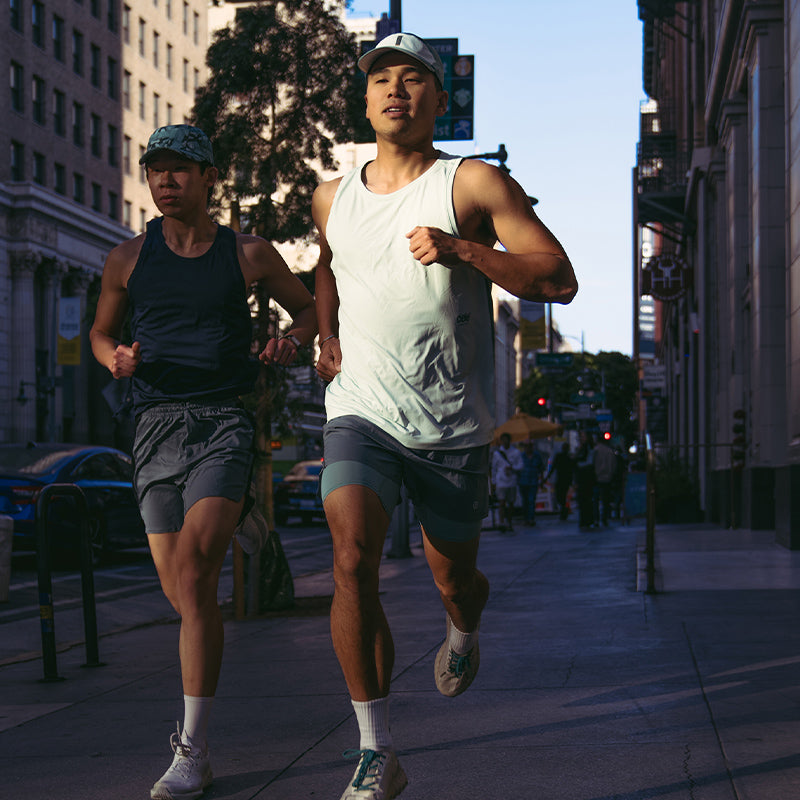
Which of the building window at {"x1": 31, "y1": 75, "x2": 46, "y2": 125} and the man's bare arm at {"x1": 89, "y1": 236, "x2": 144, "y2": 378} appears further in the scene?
the building window at {"x1": 31, "y1": 75, "x2": 46, "y2": 125}

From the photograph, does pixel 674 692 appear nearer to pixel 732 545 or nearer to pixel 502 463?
pixel 732 545

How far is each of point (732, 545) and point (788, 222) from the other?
377cm

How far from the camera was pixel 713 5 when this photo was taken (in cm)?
2459

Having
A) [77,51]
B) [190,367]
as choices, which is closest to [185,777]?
[190,367]

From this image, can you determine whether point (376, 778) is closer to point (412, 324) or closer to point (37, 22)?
point (412, 324)

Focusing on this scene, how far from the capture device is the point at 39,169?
5066 cm

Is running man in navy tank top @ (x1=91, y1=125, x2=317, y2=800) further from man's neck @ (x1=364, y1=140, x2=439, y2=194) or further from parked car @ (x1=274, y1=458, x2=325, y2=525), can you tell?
parked car @ (x1=274, y1=458, x2=325, y2=525)

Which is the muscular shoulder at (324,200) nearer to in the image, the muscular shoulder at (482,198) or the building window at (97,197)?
the muscular shoulder at (482,198)

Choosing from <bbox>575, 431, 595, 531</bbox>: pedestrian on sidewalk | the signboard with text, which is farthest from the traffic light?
the signboard with text

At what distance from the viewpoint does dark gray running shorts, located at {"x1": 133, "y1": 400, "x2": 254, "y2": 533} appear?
4312 millimetres

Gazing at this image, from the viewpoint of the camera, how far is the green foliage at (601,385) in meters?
106

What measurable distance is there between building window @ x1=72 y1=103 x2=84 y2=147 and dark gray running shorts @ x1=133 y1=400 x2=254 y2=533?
52.2 meters

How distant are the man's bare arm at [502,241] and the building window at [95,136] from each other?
54.5 metres

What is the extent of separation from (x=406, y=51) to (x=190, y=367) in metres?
1.32
